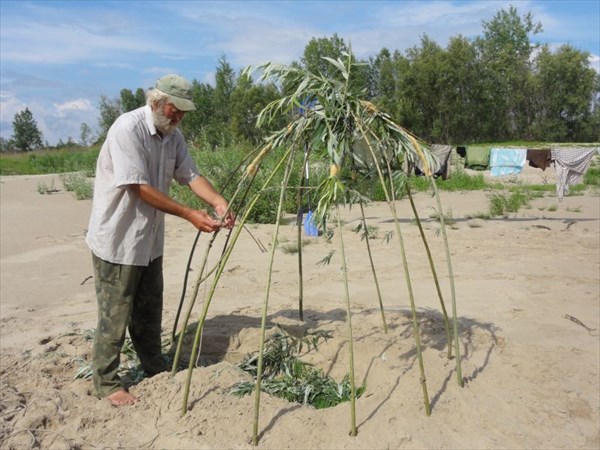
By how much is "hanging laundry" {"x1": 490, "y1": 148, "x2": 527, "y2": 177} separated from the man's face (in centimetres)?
940

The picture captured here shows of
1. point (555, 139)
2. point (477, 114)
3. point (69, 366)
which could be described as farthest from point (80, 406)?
point (555, 139)

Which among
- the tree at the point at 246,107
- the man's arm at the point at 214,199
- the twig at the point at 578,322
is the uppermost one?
the tree at the point at 246,107

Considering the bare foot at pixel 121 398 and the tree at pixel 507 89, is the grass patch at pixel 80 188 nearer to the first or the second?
the bare foot at pixel 121 398

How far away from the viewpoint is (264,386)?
131 inches

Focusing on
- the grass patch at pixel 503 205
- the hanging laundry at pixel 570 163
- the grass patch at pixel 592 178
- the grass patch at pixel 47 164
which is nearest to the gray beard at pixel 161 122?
the grass patch at pixel 503 205

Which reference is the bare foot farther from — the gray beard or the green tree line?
the green tree line

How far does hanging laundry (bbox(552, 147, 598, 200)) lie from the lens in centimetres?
1022

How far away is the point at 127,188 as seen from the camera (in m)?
2.92

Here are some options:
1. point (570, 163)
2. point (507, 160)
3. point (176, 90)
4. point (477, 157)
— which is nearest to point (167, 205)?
point (176, 90)

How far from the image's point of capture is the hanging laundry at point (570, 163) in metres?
10.2

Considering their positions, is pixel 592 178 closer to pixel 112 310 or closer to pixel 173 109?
pixel 173 109

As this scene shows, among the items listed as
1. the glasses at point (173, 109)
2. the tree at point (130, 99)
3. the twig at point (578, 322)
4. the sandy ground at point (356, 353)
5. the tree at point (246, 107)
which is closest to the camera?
the sandy ground at point (356, 353)

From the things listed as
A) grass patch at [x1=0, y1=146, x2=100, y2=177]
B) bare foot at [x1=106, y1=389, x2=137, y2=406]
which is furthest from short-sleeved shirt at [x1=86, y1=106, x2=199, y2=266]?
grass patch at [x1=0, y1=146, x2=100, y2=177]

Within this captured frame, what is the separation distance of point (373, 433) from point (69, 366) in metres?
1.97
